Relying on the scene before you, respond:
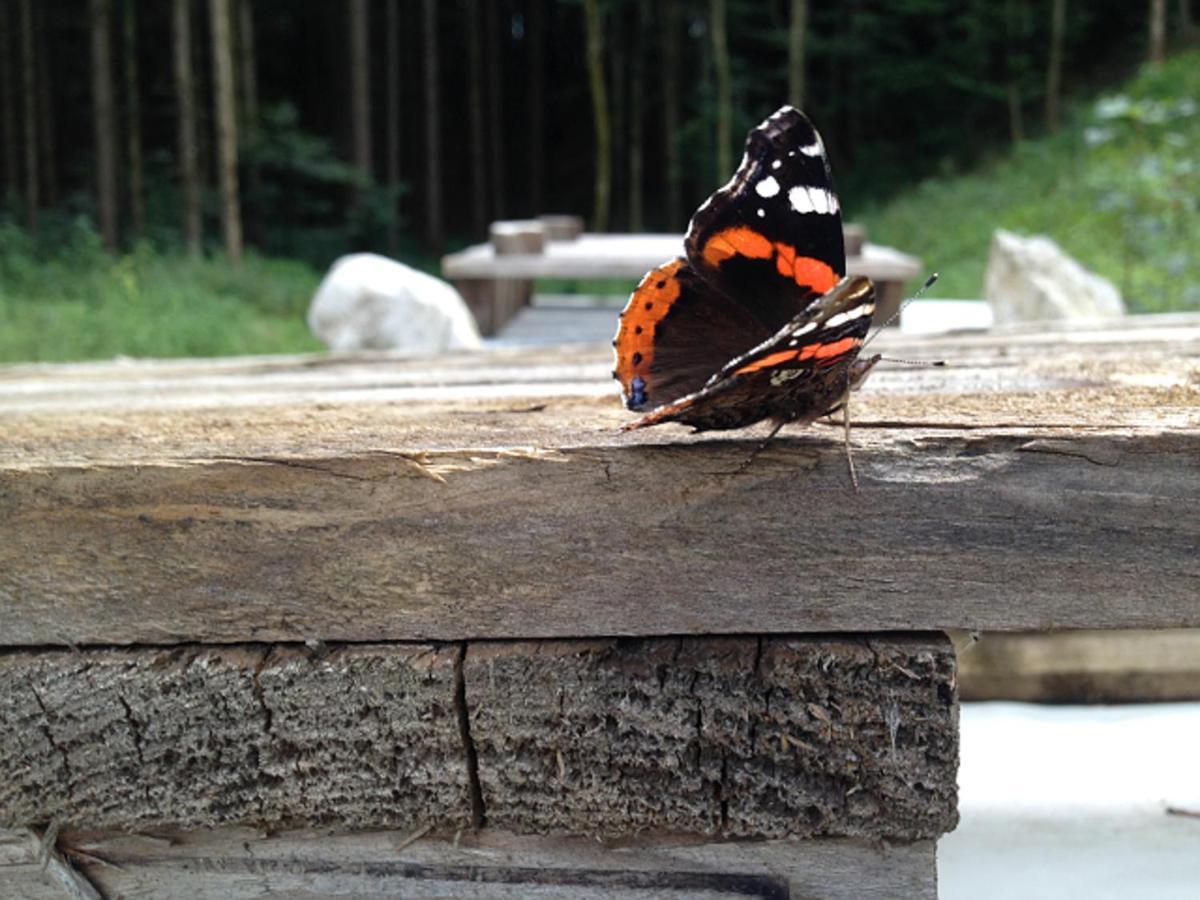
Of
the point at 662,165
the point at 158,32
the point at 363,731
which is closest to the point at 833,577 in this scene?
the point at 363,731

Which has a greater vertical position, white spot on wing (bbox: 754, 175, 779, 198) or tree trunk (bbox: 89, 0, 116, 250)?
tree trunk (bbox: 89, 0, 116, 250)

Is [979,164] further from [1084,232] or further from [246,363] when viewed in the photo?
[246,363]

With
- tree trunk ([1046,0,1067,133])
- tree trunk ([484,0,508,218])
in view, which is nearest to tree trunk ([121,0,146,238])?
tree trunk ([484,0,508,218])

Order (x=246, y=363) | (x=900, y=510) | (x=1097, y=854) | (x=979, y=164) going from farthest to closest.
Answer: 1. (x=979, y=164)
2. (x=246, y=363)
3. (x=1097, y=854)
4. (x=900, y=510)

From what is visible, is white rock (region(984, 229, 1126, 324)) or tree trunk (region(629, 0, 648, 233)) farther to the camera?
tree trunk (region(629, 0, 648, 233))

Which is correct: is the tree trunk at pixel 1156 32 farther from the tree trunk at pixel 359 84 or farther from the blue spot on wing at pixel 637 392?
the blue spot on wing at pixel 637 392

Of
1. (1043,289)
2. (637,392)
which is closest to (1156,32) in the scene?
(1043,289)

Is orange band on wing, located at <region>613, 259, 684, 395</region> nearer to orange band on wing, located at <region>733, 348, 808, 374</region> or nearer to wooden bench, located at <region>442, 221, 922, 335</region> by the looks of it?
orange band on wing, located at <region>733, 348, 808, 374</region>
